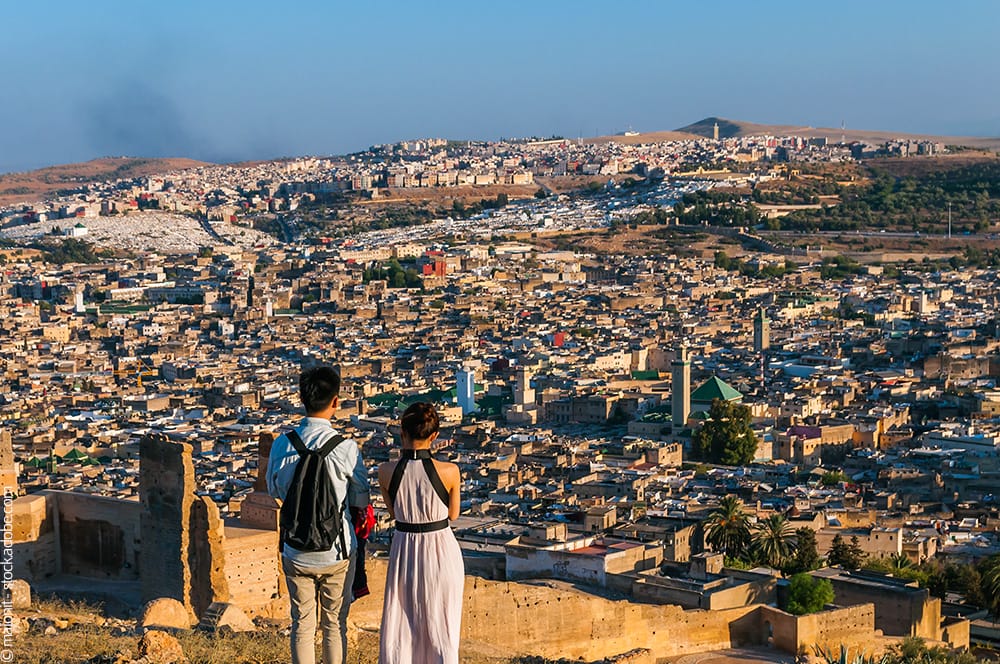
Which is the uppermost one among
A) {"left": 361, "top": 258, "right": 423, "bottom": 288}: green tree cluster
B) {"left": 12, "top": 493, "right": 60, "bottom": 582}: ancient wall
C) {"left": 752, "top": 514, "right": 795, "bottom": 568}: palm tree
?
{"left": 12, "top": 493, "right": 60, "bottom": 582}: ancient wall

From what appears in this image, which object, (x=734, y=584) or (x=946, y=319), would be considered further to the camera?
(x=946, y=319)

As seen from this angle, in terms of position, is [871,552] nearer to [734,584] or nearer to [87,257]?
[734,584]

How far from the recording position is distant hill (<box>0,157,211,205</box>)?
447 feet

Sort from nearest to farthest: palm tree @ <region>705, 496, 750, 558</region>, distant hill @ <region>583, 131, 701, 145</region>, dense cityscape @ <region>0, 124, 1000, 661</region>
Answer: dense cityscape @ <region>0, 124, 1000, 661</region> → palm tree @ <region>705, 496, 750, 558</region> → distant hill @ <region>583, 131, 701, 145</region>

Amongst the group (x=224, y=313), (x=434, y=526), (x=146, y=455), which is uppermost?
(x=434, y=526)

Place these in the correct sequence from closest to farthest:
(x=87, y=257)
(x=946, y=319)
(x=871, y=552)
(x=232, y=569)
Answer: (x=232, y=569) < (x=871, y=552) < (x=946, y=319) < (x=87, y=257)

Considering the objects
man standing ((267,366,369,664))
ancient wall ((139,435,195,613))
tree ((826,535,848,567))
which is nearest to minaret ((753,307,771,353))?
tree ((826,535,848,567))

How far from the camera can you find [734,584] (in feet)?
→ 51.3

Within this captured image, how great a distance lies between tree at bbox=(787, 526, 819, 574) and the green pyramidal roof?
13.1 meters

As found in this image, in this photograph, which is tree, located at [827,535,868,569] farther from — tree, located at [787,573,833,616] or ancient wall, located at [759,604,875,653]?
ancient wall, located at [759,604,875,653]

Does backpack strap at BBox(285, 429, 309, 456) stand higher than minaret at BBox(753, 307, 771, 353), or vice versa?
backpack strap at BBox(285, 429, 309, 456)

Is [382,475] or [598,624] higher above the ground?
[382,475]

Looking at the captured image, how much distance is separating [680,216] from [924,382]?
44.8m

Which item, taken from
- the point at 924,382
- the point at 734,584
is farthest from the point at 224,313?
the point at 734,584
